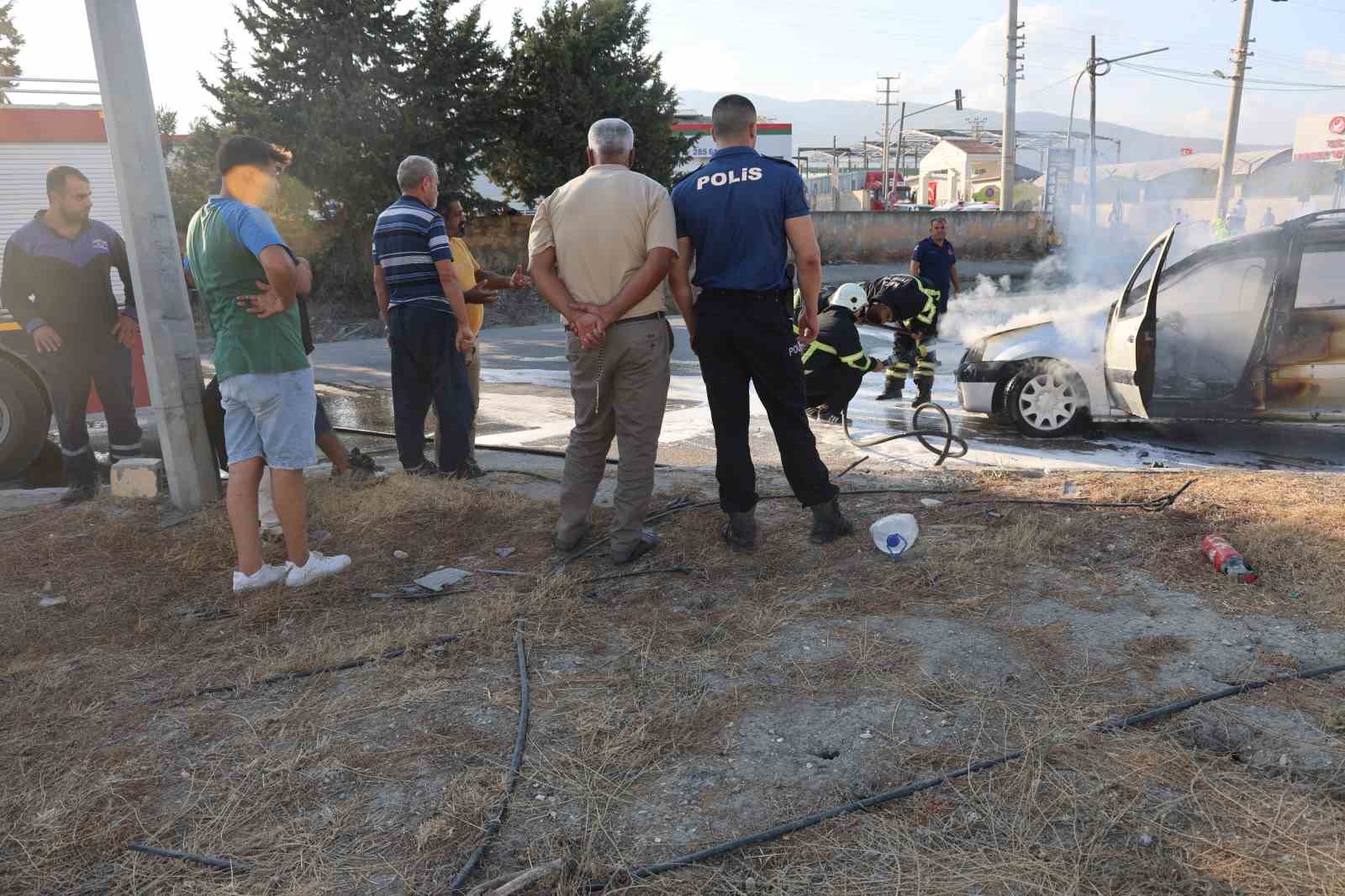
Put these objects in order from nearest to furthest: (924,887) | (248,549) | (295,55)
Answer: (924,887), (248,549), (295,55)

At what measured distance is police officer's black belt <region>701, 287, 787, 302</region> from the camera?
401 centimetres

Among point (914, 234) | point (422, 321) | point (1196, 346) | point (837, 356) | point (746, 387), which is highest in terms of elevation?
point (914, 234)

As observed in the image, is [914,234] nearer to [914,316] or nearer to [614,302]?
[914,316]

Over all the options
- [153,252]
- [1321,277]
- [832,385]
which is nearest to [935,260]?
[1321,277]

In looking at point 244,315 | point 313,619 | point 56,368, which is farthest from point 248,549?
point 56,368

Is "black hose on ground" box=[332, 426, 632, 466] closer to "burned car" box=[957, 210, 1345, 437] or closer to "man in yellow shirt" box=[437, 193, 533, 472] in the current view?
"man in yellow shirt" box=[437, 193, 533, 472]

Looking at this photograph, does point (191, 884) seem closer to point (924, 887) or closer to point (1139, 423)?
point (924, 887)

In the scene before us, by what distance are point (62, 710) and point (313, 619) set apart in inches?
35.9

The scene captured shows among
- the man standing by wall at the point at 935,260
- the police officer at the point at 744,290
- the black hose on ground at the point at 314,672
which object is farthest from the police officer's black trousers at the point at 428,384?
the man standing by wall at the point at 935,260

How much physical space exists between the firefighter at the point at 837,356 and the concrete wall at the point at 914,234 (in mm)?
21275

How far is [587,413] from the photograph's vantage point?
13.6 ft

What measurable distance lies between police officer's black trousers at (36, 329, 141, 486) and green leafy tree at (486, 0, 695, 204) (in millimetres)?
18186

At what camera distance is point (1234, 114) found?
2917 cm

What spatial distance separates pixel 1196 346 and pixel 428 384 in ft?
18.6
